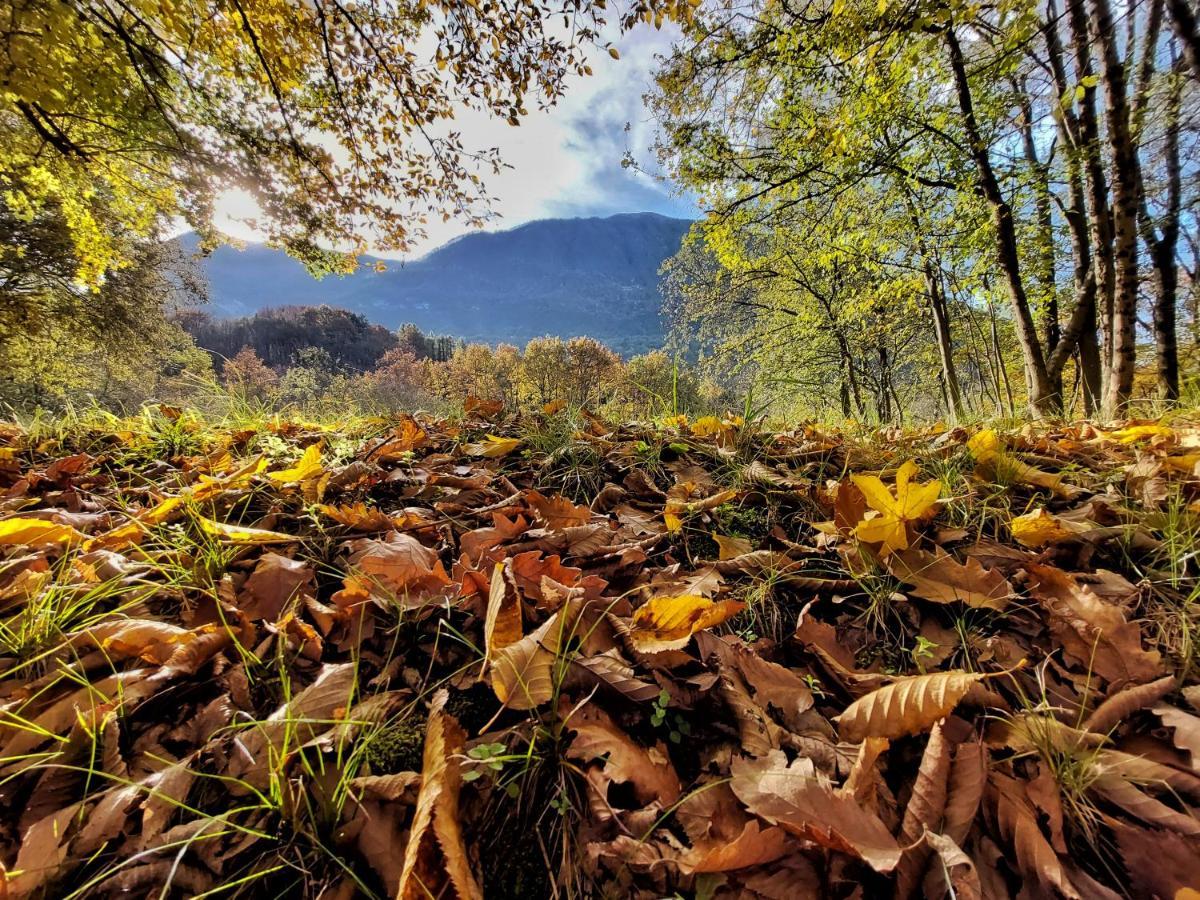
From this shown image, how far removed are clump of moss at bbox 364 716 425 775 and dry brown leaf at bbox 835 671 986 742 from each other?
0.70 metres

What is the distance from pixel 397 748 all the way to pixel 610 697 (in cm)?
35

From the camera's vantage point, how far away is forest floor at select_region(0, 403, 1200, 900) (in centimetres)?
62

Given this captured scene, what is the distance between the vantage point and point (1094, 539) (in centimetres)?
125

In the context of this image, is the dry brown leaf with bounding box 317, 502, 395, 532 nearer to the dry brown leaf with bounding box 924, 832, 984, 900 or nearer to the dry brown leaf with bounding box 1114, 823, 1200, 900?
the dry brown leaf with bounding box 924, 832, 984, 900

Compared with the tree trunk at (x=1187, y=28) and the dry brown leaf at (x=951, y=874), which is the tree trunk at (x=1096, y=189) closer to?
the tree trunk at (x=1187, y=28)

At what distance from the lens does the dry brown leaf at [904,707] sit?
2.53ft

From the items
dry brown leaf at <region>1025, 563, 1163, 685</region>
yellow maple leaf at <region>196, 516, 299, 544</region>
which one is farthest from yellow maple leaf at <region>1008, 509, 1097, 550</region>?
yellow maple leaf at <region>196, 516, 299, 544</region>

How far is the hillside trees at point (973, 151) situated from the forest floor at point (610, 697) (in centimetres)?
348

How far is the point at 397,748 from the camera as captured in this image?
0.76 metres

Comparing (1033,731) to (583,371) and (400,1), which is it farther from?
(583,371)

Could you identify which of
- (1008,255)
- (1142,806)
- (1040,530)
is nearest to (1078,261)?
(1008,255)

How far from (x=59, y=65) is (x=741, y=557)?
5294 mm

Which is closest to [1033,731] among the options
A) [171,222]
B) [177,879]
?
[177,879]

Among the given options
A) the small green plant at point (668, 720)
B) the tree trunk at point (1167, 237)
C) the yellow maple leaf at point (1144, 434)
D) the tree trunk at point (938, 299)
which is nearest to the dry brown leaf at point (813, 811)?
the small green plant at point (668, 720)
